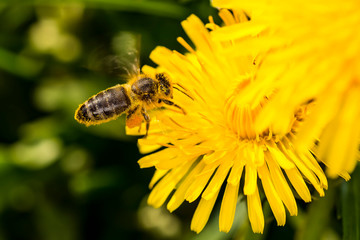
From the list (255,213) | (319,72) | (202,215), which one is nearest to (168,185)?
(202,215)

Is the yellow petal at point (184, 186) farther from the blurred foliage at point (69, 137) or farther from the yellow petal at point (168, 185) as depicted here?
the blurred foliage at point (69, 137)


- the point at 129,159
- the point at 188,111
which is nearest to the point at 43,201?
the point at 129,159

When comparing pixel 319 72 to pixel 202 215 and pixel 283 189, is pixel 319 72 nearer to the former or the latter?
pixel 283 189

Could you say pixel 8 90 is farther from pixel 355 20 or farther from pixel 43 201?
pixel 355 20

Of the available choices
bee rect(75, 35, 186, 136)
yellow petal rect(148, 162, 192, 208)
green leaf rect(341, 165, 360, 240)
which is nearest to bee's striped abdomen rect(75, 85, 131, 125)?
bee rect(75, 35, 186, 136)

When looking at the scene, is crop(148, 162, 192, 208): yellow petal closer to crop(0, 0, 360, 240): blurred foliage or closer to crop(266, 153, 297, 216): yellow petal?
crop(266, 153, 297, 216): yellow petal

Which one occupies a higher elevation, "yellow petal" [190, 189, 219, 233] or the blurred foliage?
the blurred foliage

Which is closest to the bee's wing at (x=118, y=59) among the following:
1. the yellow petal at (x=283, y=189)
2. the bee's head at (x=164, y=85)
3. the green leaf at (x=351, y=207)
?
the bee's head at (x=164, y=85)
